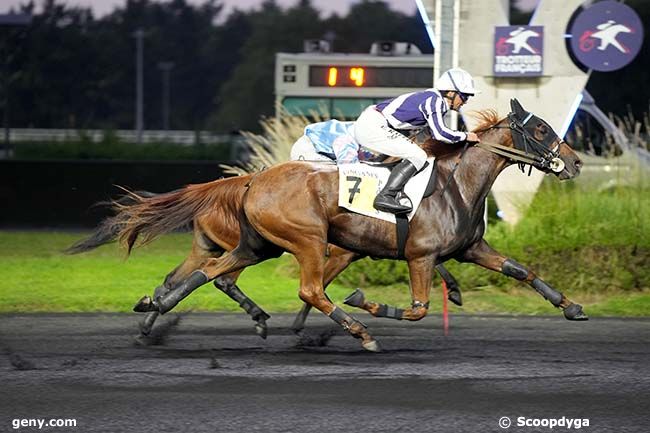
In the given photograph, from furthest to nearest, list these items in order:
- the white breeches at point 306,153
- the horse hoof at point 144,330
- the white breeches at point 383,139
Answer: the white breeches at point 306,153
the horse hoof at point 144,330
the white breeches at point 383,139

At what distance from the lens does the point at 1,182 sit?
65.4 feet

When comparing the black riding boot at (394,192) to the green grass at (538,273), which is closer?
the black riding boot at (394,192)

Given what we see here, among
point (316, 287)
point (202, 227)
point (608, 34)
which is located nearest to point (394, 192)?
point (316, 287)

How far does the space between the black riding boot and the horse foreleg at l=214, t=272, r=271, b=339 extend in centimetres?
133

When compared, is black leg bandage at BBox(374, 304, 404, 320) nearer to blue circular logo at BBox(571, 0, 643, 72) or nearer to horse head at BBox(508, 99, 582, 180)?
horse head at BBox(508, 99, 582, 180)

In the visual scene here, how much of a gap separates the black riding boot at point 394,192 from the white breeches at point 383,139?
12 cm

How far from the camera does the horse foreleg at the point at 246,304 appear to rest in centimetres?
998

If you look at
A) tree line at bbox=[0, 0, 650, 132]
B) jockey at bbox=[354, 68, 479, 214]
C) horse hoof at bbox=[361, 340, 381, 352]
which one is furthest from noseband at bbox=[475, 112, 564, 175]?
tree line at bbox=[0, 0, 650, 132]

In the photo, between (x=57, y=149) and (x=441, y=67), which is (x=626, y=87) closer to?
(x=57, y=149)

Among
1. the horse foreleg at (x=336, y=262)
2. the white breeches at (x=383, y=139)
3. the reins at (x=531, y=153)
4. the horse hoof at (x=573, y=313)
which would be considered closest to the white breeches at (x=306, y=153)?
the horse foreleg at (x=336, y=262)

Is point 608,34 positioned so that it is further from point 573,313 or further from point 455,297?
point 573,313

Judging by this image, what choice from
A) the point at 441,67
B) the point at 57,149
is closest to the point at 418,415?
the point at 441,67

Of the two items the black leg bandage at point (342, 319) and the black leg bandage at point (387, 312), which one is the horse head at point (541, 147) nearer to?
the black leg bandage at point (387, 312)

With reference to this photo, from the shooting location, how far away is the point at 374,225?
948cm
